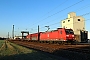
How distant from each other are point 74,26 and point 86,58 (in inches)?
3114

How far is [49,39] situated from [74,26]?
149 ft

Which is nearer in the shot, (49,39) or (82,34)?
(49,39)

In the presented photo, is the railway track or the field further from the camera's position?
the railway track

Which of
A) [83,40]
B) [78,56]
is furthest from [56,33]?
[78,56]

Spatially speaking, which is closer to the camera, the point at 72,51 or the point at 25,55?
the point at 25,55

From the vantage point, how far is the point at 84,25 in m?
94.1

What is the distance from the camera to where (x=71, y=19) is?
93.5m

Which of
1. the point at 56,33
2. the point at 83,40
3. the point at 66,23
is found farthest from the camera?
the point at 66,23

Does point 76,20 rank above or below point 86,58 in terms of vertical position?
above

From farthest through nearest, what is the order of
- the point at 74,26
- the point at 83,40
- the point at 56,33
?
the point at 74,26 → the point at 83,40 → the point at 56,33

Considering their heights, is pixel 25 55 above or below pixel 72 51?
A: below

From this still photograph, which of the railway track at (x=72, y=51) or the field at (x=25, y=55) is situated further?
the railway track at (x=72, y=51)

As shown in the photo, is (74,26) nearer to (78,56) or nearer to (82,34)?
(82,34)

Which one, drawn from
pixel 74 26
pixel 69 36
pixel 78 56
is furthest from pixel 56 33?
pixel 74 26
